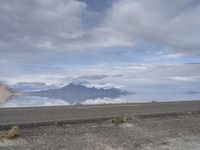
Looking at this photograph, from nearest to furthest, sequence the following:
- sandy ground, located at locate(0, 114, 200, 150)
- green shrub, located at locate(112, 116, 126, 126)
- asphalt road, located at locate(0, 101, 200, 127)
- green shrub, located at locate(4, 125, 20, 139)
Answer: sandy ground, located at locate(0, 114, 200, 150), green shrub, located at locate(4, 125, 20, 139), green shrub, located at locate(112, 116, 126, 126), asphalt road, located at locate(0, 101, 200, 127)

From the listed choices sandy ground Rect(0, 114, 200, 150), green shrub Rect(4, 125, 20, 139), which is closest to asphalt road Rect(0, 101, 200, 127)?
sandy ground Rect(0, 114, 200, 150)

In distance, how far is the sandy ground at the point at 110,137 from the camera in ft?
37.5

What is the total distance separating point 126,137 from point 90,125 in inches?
96.0

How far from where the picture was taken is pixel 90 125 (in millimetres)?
15180

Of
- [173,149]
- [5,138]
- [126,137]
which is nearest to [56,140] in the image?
[5,138]

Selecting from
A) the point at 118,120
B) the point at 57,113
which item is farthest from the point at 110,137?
the point at 57,113

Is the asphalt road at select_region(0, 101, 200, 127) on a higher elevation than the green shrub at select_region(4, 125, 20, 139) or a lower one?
higher

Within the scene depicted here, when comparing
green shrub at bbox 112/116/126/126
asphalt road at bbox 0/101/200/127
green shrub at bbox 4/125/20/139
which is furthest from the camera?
asphalt road at bbox 0/101/200/127

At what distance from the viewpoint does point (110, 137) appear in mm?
12891

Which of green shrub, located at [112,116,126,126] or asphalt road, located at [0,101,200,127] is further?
asphalt road, located at [0,101,200,127]

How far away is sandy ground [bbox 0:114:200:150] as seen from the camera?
37.5ft

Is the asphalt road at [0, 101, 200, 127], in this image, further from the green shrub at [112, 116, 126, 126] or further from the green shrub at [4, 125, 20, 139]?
the green shrub at [4, 125, 20, 139]

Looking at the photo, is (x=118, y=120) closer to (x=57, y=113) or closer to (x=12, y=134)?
(x=57, y=113)

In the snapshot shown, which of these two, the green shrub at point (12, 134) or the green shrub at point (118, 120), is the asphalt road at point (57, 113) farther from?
the green shrub at point (12, 134)
